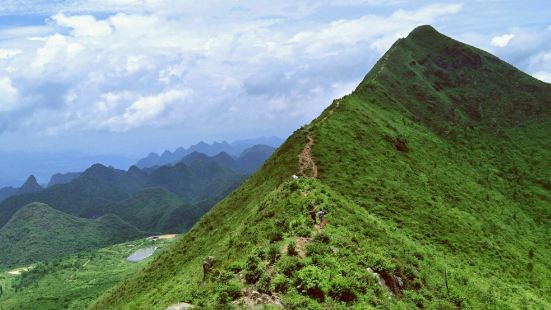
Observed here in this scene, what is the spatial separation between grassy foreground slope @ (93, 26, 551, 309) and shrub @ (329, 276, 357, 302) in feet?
0.28

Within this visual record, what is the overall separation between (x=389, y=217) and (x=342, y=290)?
31822mm

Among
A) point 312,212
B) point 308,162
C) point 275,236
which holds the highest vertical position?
point 308,162

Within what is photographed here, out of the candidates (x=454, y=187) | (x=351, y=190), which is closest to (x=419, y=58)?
(x=454, y=187)

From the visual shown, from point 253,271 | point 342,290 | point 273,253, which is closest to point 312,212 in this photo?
point 273,253

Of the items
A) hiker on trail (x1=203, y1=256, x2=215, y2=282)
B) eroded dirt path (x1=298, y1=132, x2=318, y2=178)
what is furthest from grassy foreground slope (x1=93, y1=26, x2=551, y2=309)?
hiker on trail (x1=203, y1=256, x2=215, y2=282)

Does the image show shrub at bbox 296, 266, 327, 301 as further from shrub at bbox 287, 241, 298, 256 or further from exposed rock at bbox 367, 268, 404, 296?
exposed rock at bbox 367, 268, 404, 296

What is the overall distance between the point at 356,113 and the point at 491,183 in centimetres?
3570

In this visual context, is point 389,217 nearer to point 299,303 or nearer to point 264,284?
point 264,284

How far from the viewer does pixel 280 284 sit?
1264 inches

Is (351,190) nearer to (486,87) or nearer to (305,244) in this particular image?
(305,244)

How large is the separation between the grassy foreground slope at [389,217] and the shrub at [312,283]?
0.35ft

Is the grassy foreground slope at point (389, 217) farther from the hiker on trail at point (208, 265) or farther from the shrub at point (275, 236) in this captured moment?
the hiker on trail at point (208, 265)

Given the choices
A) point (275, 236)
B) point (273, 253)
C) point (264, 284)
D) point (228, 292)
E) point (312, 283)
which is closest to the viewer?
point (228, 292)

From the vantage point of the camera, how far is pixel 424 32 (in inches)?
7407
